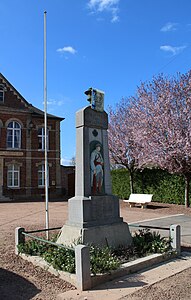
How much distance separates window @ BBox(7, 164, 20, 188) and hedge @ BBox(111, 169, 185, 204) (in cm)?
908

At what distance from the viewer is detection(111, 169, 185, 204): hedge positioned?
62.8ft

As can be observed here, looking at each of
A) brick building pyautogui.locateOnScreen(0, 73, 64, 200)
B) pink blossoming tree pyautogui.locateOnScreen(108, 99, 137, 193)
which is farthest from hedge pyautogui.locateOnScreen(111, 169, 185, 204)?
brick building pyautogui.locateOnScreen(0, 73, 64, 200)

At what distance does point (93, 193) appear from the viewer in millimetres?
6969

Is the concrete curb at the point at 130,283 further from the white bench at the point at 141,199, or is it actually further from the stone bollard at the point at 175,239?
the white bench at the point at 141,199

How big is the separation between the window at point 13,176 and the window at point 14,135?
186 cm

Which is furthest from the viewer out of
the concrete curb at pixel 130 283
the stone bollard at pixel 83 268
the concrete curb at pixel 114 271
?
the concrete curb at pixel 114 271

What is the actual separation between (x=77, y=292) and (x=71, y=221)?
2124 millimetres

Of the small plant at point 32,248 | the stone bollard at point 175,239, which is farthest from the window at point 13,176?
the stone bollard at point 175,239

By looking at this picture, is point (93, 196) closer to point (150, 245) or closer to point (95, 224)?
point (95, 224)

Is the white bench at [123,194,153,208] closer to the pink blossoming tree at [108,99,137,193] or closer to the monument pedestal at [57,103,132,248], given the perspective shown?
the pink blossoming tree at [108,99,137,193]

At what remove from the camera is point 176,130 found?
16.9m

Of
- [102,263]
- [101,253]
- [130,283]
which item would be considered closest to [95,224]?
[101,253]

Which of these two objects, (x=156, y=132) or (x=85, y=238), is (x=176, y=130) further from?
(x=85, y=238)

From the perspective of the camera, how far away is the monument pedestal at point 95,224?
6402 millimetres
